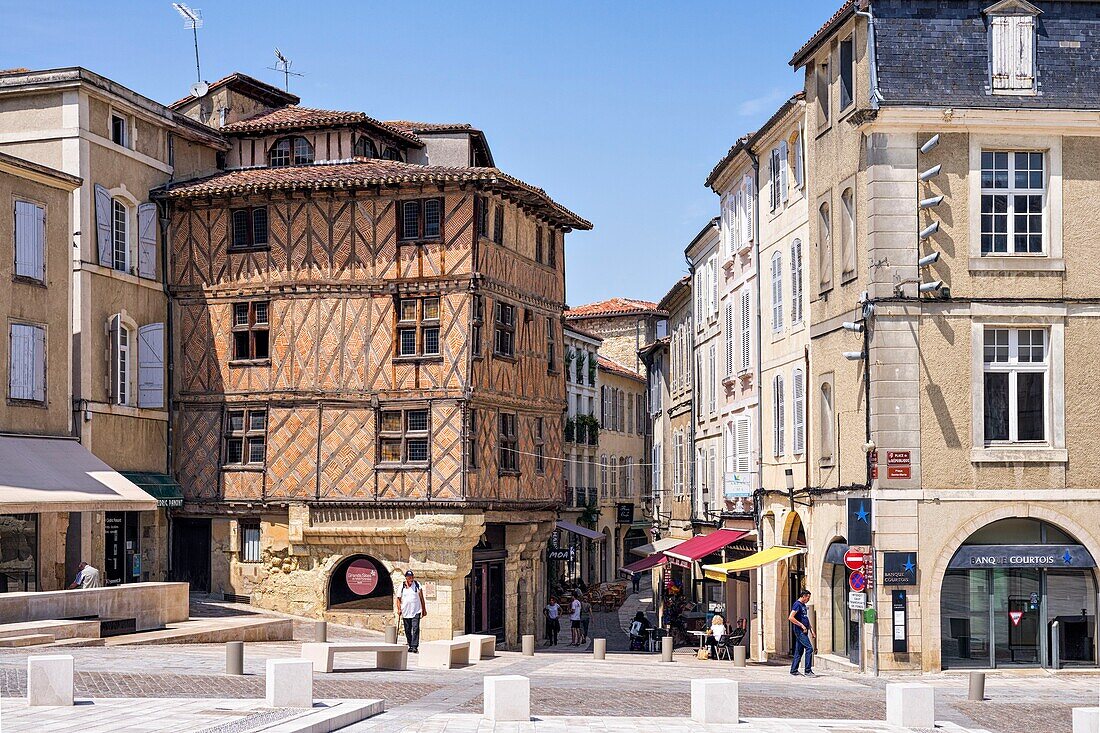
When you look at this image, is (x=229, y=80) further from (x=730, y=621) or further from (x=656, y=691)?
(x=656, y=691)

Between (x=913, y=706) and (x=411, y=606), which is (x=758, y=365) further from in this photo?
(x=913, y=706)

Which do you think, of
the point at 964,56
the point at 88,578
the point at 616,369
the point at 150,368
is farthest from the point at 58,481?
the point at 616,369

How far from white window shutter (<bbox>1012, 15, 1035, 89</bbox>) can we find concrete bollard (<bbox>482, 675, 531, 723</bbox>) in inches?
605

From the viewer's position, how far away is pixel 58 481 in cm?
3066

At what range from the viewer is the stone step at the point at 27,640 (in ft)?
79.3

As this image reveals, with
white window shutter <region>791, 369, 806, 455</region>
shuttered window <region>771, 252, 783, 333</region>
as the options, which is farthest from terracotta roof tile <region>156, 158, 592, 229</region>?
white window shutter <region>791, 369, 806, 455</region>

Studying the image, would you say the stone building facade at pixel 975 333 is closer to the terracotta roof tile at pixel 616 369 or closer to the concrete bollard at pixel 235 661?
the concrete bollard at pixel 235 661

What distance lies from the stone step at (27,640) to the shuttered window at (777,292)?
54.6 feet

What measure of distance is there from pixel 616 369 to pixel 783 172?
109ft

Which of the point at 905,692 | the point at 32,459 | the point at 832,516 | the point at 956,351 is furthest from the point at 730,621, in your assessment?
the point at 905,692

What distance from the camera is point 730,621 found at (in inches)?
1597

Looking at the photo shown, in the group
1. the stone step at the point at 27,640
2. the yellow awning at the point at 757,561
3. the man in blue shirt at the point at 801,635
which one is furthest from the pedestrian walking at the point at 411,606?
the yellow awning at the point at 757,561

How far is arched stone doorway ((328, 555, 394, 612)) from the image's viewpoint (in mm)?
36219

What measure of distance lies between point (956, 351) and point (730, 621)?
15.7 meters
